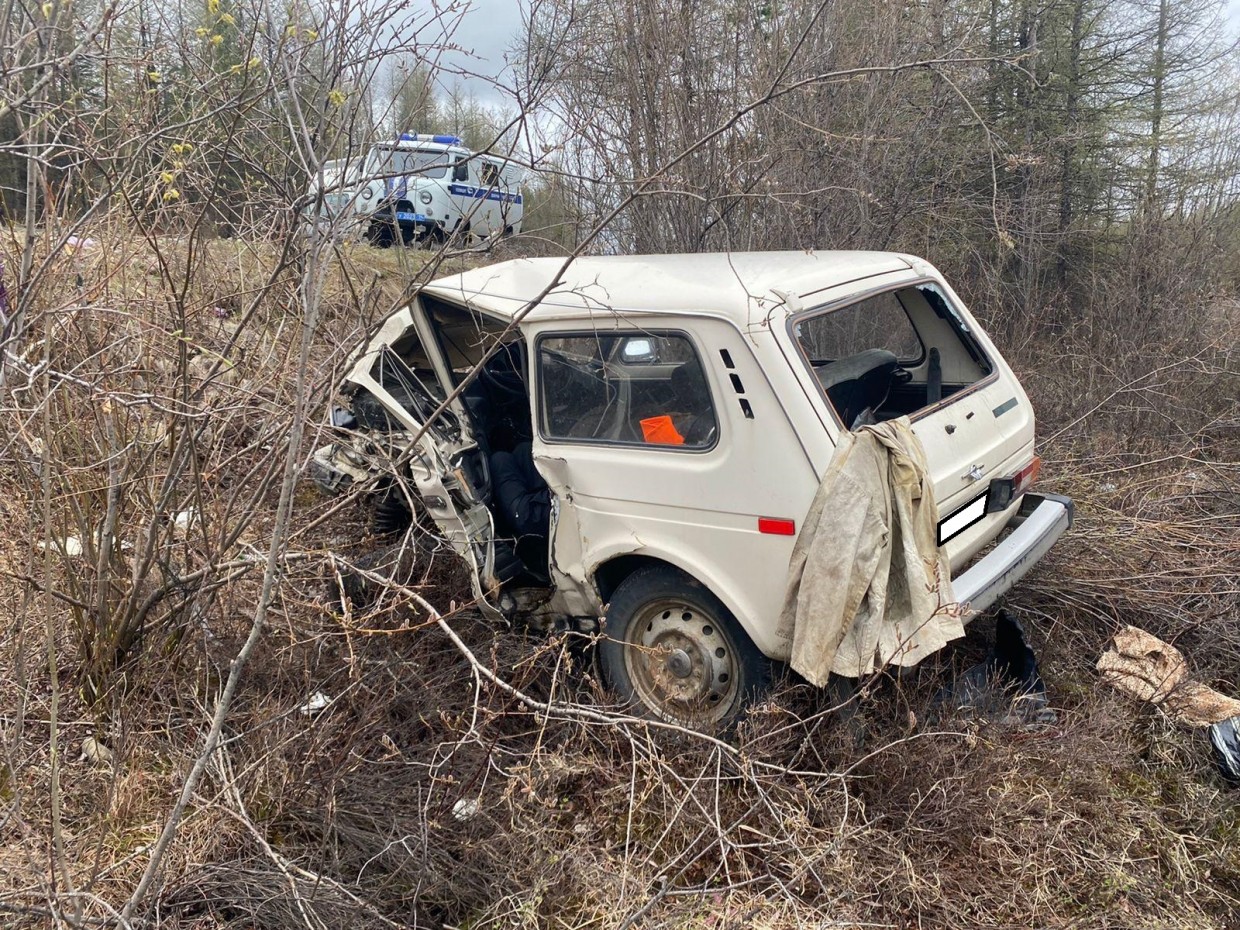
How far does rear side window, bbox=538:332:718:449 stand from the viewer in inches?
136

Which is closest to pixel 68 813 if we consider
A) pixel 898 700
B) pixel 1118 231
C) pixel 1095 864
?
pixel 898 700

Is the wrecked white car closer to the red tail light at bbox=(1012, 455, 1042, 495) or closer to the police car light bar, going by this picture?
the red tail light at bbox=(1012, 455, 1042, 495)

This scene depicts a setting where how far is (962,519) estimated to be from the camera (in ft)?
11.9

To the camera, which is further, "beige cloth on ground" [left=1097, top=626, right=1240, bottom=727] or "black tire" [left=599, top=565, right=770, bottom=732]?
"beige cloth on ground" [left=1097, top=626, right=1240, bottom=727]

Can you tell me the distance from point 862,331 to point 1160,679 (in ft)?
9.11

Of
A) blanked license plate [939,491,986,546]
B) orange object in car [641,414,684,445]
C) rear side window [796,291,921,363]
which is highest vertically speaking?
rear side window [796,291,921,363]

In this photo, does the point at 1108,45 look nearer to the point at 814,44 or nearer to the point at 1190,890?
the point at 814,44

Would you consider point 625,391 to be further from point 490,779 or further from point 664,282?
point 490,779

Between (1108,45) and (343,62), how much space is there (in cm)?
1206

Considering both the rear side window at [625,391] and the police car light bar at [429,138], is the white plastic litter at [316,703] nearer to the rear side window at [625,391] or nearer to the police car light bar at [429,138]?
the rear side window at [625,391]

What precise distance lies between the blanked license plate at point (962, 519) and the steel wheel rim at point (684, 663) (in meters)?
0.99

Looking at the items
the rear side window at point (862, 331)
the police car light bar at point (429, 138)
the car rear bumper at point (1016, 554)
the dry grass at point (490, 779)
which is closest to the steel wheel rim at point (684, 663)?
the dry grass at point (490, 779)

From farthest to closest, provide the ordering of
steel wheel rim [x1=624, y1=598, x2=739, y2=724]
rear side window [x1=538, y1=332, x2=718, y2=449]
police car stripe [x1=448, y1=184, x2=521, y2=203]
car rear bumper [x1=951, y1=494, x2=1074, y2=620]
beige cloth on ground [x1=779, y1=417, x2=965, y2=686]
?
police car stripe [x1=448, y1=184, x2=521, y2=203]
steel wheel rim [x1=624, y1=598, x2=739, y2=724]
rear side window [x1=538, y1=332, x2=718, y2=449]
car rear bumper [x1=951, y1=494, x2=1074, y2=620]
beige cloth on ground [x1=779, y1=417, x2=965, y2=686]

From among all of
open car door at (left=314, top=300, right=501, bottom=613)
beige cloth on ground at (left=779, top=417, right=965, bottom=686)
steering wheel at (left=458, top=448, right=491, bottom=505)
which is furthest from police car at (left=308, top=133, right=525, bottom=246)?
beige cloth on ground at (left=779, top=417, right=965, bottom=686)
